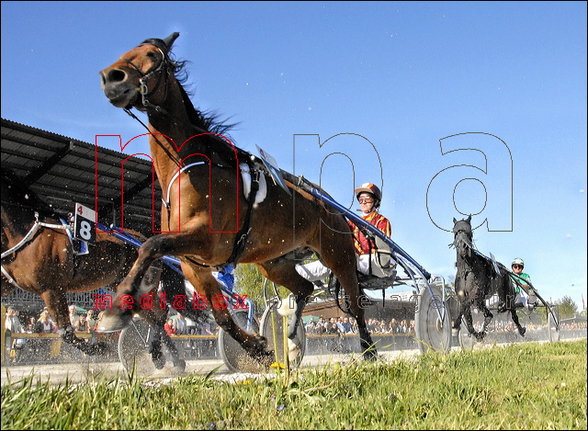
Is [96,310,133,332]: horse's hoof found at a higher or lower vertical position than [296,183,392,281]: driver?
lower

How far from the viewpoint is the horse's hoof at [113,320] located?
10.1 feet

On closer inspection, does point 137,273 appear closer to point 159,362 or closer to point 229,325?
point 229,325

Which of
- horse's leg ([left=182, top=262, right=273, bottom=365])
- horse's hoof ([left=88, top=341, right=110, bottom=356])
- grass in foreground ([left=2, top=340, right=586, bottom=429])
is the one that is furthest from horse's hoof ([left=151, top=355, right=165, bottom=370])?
grass in foreground ([left=2, top=340, right=586, bottom=429])

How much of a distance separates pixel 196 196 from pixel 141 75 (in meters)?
0.78

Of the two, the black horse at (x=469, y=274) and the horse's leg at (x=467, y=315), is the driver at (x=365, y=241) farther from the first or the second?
the horse's leg at (x=467, y=315)

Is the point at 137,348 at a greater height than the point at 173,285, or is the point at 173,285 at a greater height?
the point at 173,285

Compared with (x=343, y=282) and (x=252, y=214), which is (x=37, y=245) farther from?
(x=343, y=282)

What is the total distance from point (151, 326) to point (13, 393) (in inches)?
127

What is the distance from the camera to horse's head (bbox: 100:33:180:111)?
10.6 feet

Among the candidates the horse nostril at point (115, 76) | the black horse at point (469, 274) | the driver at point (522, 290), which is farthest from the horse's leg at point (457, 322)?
the horse nostril at point (115, 76)

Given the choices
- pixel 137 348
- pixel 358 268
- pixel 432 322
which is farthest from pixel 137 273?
pixel 432 322

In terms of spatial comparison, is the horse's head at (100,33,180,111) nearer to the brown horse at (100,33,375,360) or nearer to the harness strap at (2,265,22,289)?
the brown horse at (100,33,375,360)

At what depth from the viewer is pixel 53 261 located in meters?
4.68

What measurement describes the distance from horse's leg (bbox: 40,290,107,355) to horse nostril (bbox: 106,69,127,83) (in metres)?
2.24
